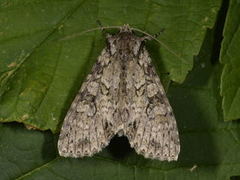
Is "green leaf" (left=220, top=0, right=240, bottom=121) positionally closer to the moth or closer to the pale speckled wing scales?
the moth

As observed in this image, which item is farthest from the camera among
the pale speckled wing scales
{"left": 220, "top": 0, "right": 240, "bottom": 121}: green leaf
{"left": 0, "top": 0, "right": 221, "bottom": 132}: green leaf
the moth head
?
the moth head

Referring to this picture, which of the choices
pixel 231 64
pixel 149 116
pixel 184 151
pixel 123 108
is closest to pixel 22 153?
pixel 123 108

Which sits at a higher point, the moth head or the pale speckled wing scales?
the moth head

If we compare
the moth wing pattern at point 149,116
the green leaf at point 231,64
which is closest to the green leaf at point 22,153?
the moth wing pattern at point 149,116

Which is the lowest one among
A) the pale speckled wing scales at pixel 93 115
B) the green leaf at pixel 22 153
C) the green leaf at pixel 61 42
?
the green leaf at pixel 22 153

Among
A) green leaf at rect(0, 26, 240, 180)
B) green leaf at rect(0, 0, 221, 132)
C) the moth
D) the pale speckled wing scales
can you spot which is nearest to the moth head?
the moth

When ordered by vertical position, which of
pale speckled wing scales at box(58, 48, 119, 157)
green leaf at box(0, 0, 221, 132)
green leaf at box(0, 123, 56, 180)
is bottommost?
green leaf at box(0, 123, 56, 180)

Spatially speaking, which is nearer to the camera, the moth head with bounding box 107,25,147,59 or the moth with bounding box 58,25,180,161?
the moth with bounding box 58,25,180,161

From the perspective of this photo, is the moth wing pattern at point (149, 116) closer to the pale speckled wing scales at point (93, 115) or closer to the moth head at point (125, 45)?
the moth head at point (125, 45)
